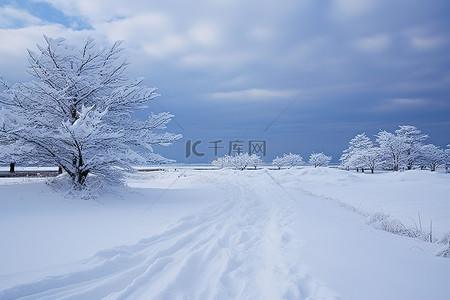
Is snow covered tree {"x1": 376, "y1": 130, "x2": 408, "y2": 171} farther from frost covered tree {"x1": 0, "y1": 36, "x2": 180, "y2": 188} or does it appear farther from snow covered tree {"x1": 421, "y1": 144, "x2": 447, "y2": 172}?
frost covered tree {"x1": 0, "y1": 36, "x2": 180, "y2": 188}

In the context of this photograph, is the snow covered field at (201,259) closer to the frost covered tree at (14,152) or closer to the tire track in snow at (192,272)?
the tire track in snow at (192,272)

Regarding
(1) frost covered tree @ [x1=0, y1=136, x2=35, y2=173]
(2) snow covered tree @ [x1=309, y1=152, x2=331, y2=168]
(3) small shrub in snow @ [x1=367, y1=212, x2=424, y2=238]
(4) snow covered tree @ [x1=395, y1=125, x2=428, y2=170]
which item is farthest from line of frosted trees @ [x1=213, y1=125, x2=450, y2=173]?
(1) frost covered tree @ [x1=0, y1=136, x2=35, y2=173]

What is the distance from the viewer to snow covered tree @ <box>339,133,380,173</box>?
46719 mm

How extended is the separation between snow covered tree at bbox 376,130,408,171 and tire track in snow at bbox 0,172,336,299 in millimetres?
47513

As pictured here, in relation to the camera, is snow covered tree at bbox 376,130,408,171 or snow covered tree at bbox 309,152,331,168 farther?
snow covered tree at bbox 309,152,331,168

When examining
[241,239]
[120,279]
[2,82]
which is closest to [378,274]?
[241,239]

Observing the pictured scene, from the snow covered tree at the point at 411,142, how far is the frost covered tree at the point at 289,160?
37310 millimetres

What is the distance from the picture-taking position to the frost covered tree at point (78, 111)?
8091mm

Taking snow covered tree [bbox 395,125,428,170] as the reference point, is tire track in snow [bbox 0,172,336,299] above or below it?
below

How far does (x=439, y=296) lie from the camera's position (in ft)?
8.84

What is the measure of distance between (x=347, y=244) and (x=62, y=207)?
24.3 ft

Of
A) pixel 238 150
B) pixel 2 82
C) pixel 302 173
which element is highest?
pixel 2 82

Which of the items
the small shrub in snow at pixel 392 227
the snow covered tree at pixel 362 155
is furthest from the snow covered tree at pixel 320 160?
the small shrub in snow at pixel 392 227

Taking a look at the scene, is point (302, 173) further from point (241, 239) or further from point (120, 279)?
point (120, 279)
